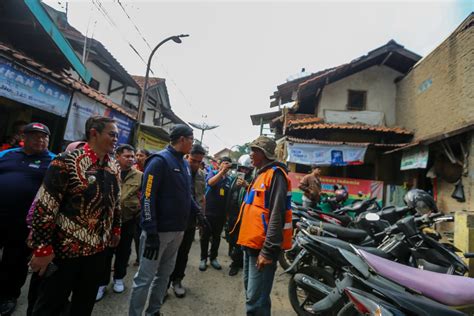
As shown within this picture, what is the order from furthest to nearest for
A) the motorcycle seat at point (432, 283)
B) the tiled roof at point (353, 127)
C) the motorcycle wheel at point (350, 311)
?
the tiled roof at point (353, 127) → the motorcycle wheel at point (350, 311) → the motorcycle seat at point (432, 283)

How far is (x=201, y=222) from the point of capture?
121 inches

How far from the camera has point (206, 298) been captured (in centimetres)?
330

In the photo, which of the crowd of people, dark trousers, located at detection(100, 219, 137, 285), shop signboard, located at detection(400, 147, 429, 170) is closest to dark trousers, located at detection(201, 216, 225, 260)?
the crowd of people

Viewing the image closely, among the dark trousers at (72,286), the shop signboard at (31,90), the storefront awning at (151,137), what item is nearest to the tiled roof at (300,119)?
the storefront awning at (151,137)

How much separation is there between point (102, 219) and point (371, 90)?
37.8 ft

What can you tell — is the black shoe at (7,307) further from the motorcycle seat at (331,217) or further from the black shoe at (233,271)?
the motorcycle seat at (331,217)

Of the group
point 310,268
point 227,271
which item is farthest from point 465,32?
point 227,271

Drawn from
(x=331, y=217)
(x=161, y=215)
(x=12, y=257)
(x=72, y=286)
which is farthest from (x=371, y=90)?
(x=12, y=257)

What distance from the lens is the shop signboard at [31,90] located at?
3.69 m

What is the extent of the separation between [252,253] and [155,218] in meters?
0.90

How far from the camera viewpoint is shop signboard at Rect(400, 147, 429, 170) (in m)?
6.93

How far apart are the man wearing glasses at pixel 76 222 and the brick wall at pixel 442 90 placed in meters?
8.03

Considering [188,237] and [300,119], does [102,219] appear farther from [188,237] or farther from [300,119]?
[300,119]

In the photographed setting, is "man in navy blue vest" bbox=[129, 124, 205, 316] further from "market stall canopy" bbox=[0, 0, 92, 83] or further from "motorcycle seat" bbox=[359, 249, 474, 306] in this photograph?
"market stall canopy" bbox=[0, 0, 92, 83]
